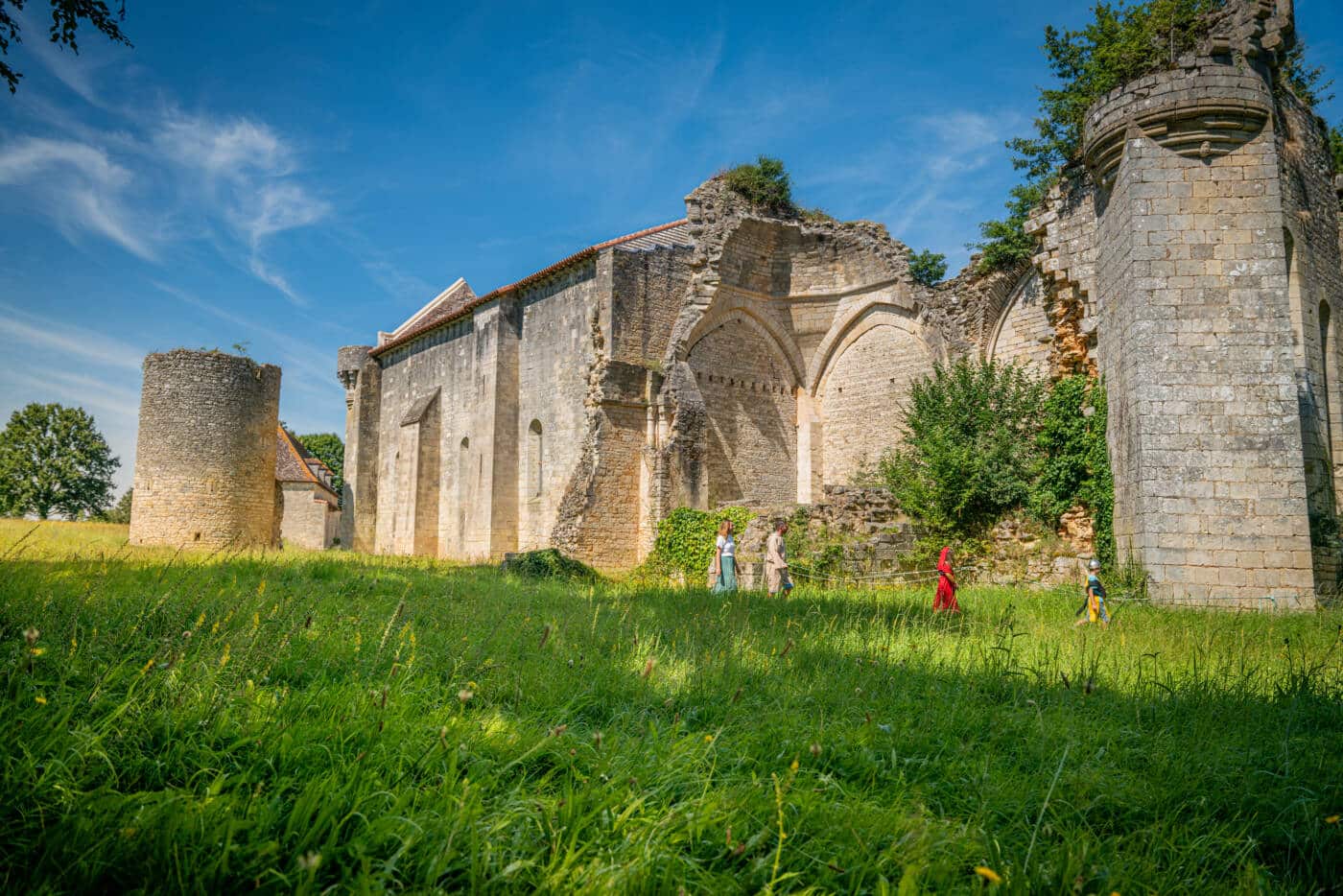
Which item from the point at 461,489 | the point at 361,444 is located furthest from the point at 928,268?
the point at 361,444

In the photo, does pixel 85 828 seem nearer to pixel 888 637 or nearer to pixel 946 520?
pixel 888 637

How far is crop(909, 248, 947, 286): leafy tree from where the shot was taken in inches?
817

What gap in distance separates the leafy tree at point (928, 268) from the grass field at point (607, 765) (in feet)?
55.9

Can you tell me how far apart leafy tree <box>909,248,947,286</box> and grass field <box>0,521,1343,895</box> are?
17.0 m

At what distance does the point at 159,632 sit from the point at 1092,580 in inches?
326

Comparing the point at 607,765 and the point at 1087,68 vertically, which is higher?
the point at 1087,68

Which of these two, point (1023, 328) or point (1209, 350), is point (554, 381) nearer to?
point (1023, 328)

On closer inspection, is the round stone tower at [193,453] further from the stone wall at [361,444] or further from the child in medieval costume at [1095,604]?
the child in medieval costume at [1095,604]

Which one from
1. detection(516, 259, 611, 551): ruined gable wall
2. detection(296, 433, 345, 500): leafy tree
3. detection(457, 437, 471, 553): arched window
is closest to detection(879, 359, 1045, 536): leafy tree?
detection(516, 259, 611, 551): ruined gable wall

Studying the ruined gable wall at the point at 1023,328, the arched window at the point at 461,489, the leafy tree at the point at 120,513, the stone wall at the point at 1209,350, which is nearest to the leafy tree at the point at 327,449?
the leafy tree at the point at 120,513

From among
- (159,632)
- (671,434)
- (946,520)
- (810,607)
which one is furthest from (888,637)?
(671,434)

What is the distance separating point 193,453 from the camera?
2217 centimetres

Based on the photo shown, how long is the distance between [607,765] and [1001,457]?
12.8 m

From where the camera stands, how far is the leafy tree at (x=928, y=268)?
20.8 metres
